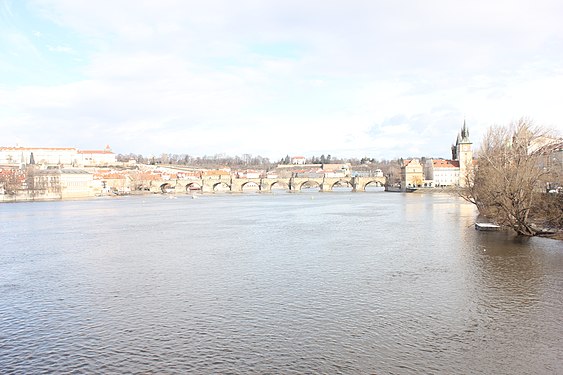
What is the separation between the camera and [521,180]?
23.0 meters

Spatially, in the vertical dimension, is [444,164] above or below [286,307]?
above

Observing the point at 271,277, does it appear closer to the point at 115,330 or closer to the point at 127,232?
the point at 115,330

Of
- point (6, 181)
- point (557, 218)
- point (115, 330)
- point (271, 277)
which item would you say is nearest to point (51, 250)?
point (271, 277)

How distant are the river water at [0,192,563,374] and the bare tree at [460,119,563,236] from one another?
2.53 m

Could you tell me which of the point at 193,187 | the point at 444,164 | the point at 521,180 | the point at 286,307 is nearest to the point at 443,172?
the point at 444,164

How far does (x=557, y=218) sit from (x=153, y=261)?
18286 mm

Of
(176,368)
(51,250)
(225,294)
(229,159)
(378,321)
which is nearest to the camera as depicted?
(176,368)

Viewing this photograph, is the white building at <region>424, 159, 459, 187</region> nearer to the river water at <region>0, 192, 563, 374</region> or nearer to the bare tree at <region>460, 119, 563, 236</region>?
the bare tree at <region>460, 119, 563, 236</region>

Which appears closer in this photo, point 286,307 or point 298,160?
point 286,307

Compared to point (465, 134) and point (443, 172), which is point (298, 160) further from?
point (465, 134)

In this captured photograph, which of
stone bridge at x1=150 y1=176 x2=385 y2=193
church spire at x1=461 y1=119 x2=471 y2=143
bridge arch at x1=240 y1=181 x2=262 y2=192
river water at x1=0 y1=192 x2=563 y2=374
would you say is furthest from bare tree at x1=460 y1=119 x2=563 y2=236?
bridge arch at x1=240 y1=181 x2=262 y2=192

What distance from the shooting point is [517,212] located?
76.4 ft

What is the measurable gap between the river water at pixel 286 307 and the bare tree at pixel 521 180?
2.53 meters

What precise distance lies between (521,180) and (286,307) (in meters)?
15.5
